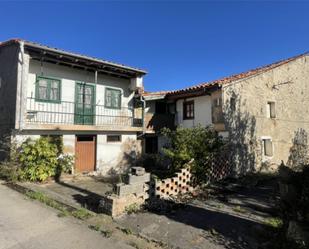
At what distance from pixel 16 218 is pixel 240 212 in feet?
20.4

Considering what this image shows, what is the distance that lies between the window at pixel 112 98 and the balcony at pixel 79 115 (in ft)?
0.82

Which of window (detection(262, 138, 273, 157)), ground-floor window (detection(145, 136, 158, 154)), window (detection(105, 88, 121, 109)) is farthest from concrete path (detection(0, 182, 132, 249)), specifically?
window (detection(262, 138, 273, 157))

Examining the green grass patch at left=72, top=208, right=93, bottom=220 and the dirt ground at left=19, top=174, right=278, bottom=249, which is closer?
the dirt ground at left=19, top=174, right=278, bottom=249

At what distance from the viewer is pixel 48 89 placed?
12797 mm

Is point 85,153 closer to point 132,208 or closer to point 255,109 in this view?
point 132,208

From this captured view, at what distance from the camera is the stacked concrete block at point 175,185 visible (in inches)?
332

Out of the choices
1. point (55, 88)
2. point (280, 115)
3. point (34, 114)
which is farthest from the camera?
point (280, 115)

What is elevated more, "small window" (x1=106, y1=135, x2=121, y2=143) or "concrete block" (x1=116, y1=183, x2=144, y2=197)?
"small window" (x1=106, y1=135, x2=121, y2=143)

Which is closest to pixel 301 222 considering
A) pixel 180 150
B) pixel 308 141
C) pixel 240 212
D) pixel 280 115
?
pixel 240 212

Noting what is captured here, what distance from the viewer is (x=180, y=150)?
10.2 m

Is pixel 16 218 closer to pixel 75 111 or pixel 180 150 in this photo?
pixel 180 150

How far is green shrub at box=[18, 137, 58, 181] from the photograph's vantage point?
10797mm

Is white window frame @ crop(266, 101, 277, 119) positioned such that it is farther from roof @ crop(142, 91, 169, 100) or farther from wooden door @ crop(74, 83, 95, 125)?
wooden door @ crop(74, 83, 95, 125)

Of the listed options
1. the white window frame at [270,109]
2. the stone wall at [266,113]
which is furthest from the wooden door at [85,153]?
the white window frame at [270,109]
